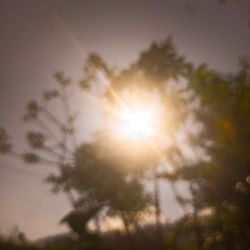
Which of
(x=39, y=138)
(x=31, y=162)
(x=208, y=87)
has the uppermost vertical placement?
(x=39, y=138)

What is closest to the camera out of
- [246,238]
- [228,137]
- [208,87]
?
[246,238]

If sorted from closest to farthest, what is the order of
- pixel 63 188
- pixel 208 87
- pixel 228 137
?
pixel 228 137 → pixel 208 87 → pixel 63 188

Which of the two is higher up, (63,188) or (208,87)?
(63,188)

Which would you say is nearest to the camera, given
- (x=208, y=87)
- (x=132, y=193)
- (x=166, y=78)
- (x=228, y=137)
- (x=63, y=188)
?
(x=228, y=137)

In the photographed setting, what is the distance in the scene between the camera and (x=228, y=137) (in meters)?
3.91

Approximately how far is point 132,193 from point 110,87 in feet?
34.6

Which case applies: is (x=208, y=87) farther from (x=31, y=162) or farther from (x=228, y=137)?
(x=31, y=162)

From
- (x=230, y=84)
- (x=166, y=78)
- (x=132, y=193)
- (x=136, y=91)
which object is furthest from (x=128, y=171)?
(x=230, y=84)

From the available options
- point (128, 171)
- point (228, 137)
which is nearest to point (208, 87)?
point (228, 137)

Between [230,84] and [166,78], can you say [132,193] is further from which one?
[230,84]

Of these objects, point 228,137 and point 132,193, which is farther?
point 132,193

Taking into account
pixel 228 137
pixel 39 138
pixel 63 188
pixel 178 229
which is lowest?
pixel 178 229

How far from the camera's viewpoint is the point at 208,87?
178 inches

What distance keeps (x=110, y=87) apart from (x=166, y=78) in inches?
182
